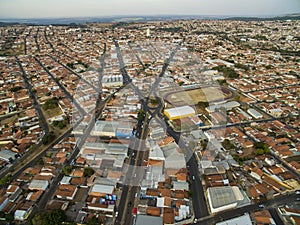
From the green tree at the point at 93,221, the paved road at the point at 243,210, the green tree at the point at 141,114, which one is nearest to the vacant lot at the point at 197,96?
the green tree at the point at 141,114

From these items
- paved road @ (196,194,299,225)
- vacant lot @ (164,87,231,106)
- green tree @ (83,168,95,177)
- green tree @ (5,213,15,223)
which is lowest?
green tree @ (5,213,15,223)

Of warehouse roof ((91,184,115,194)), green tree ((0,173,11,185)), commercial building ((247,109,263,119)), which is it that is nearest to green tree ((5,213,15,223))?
green tree ((0,173,11,185))

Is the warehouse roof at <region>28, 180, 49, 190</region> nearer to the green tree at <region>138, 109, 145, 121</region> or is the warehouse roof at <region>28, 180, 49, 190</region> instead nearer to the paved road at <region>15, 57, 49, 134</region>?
the paved road at <region>15, 57, 49, 134</region>

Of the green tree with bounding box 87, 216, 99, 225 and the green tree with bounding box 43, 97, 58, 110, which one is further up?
the green tree with bounding box 43, 97, 58, 110

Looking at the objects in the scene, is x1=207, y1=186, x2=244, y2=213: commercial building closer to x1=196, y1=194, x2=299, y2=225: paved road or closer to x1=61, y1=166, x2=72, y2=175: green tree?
x1=196, y1=194, x2=299, y2=225: paved road

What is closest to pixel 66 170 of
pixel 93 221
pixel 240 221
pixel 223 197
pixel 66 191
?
pixel 66 191

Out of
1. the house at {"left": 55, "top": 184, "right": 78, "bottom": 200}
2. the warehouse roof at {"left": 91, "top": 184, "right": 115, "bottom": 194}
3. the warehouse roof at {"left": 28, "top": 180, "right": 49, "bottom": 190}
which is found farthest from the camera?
the warehouse roof at {"left": 28, "top": 180, "right": 49, "bottom": 190}

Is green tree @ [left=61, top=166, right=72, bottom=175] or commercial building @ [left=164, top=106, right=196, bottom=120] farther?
commercial building @ [left=164, top=106, right=196, bottom=120]

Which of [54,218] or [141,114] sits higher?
[141,114]

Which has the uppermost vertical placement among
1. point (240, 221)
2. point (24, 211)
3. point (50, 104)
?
point (50, 104)

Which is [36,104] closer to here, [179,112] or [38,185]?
[38,185]

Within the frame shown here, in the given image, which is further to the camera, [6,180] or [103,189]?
[6,180]

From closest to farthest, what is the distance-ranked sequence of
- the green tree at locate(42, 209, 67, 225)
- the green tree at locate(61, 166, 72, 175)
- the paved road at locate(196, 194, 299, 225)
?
1. the green tree at locate(42, 209, 67, 225)
2. the paved road at locate(196, 194, 299, 225)
3. the green tree at locate(61, 166, 72, 175)
